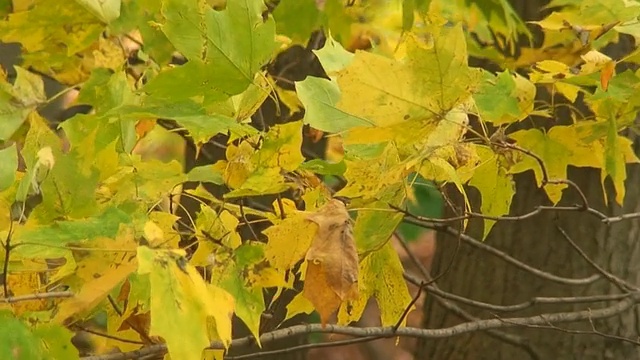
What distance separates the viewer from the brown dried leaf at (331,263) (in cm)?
64

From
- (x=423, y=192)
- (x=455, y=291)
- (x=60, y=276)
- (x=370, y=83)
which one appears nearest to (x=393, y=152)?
(x=370, y=83)

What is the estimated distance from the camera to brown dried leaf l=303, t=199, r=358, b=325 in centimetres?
64

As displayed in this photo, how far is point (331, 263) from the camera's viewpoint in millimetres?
638

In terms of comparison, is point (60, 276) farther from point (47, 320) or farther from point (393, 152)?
point (393, 152)

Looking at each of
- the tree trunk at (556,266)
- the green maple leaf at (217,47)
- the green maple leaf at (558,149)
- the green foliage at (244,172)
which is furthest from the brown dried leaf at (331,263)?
the tree trunk at (556,266)

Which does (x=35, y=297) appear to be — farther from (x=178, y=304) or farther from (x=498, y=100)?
(x=498, y=100)

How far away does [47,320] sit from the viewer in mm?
704

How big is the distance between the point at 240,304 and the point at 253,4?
0.27 meters

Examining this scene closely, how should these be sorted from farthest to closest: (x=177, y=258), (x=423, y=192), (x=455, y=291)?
(x=423, y=192)
(x=455, y=291)
(x=177, y=258)

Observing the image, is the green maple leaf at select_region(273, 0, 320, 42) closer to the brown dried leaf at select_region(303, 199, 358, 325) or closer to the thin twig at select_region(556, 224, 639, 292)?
the thin twig at select_region(556, 224, 639, 292)

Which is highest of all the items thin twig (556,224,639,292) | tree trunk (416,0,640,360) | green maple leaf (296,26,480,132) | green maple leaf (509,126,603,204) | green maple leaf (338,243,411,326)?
green maple leaf (296,26,480,132)

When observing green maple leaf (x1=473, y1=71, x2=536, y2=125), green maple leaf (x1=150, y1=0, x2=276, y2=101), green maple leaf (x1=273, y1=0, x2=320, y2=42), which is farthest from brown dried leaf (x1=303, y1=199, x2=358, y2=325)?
green maple leaf (x1=273, y1=0, x2=320, y2=42)

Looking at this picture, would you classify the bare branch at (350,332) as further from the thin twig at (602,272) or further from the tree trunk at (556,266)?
the tree trunk at (556,266)

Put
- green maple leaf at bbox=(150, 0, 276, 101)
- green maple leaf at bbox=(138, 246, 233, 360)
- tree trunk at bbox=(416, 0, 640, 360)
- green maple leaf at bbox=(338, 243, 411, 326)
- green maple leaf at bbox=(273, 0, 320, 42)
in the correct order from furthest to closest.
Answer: tree trunk at bbox=(416, 0, 640, 360) → green maple leaf at bbox=(273, 0, 320, 42) → green maple leaf at bbox=(338, 243, 411, 326) → green maple leaf at bbox=(150, 0, 276, 101) → green maple leaf at bbox=(138, 246, 233, 360)
